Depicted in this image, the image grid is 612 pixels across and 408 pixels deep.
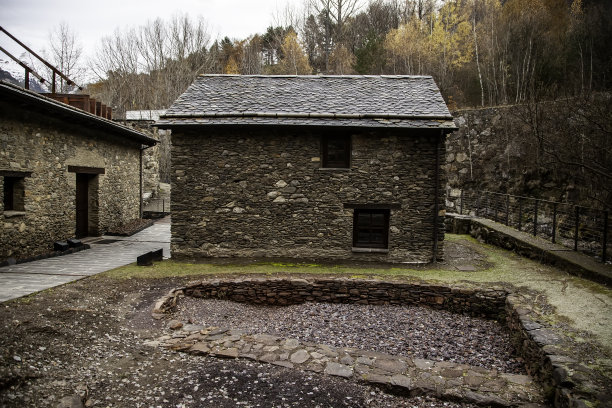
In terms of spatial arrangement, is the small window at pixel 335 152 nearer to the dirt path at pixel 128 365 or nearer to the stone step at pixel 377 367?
the dirt path at pixel 128 365

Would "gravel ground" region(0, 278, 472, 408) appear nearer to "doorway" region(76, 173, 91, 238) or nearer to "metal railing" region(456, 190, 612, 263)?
"doorway" region(76, 173, 91, 238)

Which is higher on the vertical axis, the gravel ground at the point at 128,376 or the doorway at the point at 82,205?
the doorway at the point at 82,205

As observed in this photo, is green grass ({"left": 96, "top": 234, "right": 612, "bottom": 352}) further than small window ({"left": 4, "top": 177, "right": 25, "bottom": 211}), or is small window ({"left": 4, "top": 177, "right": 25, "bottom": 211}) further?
small window ({"left": 4, "top": 177, "right": 25, "bottom": 211})

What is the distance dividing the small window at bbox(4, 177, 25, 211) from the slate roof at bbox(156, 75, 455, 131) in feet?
13.9

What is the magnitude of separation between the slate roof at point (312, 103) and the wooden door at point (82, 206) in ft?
17.6

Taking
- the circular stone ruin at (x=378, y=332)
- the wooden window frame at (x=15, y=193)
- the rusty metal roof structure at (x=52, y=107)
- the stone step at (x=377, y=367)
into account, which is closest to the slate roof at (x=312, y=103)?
the rusty metal roof structure at (x=52, y=107)

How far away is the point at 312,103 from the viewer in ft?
37.8

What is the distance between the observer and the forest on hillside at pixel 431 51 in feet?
67.9

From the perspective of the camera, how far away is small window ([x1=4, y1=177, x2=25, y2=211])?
402 inches

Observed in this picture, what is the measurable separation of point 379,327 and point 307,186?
15.6ft

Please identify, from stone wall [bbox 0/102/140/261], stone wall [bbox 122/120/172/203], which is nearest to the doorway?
stone wall [bbox 0/102/140/261]

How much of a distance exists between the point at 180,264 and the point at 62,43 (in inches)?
1100

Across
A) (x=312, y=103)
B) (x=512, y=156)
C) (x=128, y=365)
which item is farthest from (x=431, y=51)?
(x=128, y=365)

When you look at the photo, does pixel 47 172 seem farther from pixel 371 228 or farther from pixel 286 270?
pixel 371 228
